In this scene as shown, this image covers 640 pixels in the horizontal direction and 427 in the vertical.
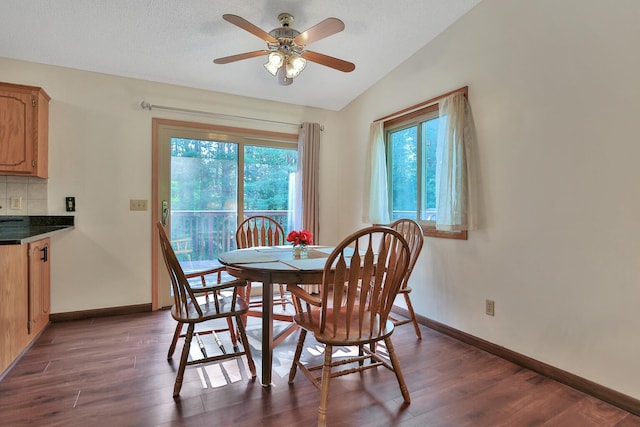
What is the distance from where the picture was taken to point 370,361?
228 cm

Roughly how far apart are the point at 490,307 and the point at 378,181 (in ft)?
5.32

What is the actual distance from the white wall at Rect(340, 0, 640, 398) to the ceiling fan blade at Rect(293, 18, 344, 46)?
50.1 inches

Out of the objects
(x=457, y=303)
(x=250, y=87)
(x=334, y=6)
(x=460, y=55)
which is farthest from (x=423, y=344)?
(x=250, y=87)

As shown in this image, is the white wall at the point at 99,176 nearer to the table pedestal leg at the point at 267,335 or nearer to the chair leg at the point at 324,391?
the table pedestal leg at the point at 267,335

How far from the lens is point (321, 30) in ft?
A: 6.66

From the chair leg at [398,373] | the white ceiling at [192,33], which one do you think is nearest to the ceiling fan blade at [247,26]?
the white ceiling at [192,33]

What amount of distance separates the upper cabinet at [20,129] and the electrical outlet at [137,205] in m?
0.73

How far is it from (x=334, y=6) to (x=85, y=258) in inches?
121

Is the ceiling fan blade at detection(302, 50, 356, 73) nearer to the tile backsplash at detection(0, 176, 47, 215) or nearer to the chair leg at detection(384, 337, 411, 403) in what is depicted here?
the chair leg at detection(384, 337, 411, 403)

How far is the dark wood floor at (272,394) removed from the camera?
1.64 metres

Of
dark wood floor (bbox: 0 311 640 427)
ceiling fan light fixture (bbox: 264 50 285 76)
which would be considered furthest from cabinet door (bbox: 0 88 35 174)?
ceiling fan light fixture (bbox: 264 50 285 76)

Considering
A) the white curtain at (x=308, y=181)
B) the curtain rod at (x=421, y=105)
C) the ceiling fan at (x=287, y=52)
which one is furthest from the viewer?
the white curtain at (x=308, y=181)

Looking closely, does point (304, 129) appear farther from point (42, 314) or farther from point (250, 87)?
point (42, 314)

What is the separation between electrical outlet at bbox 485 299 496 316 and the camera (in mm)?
2428
